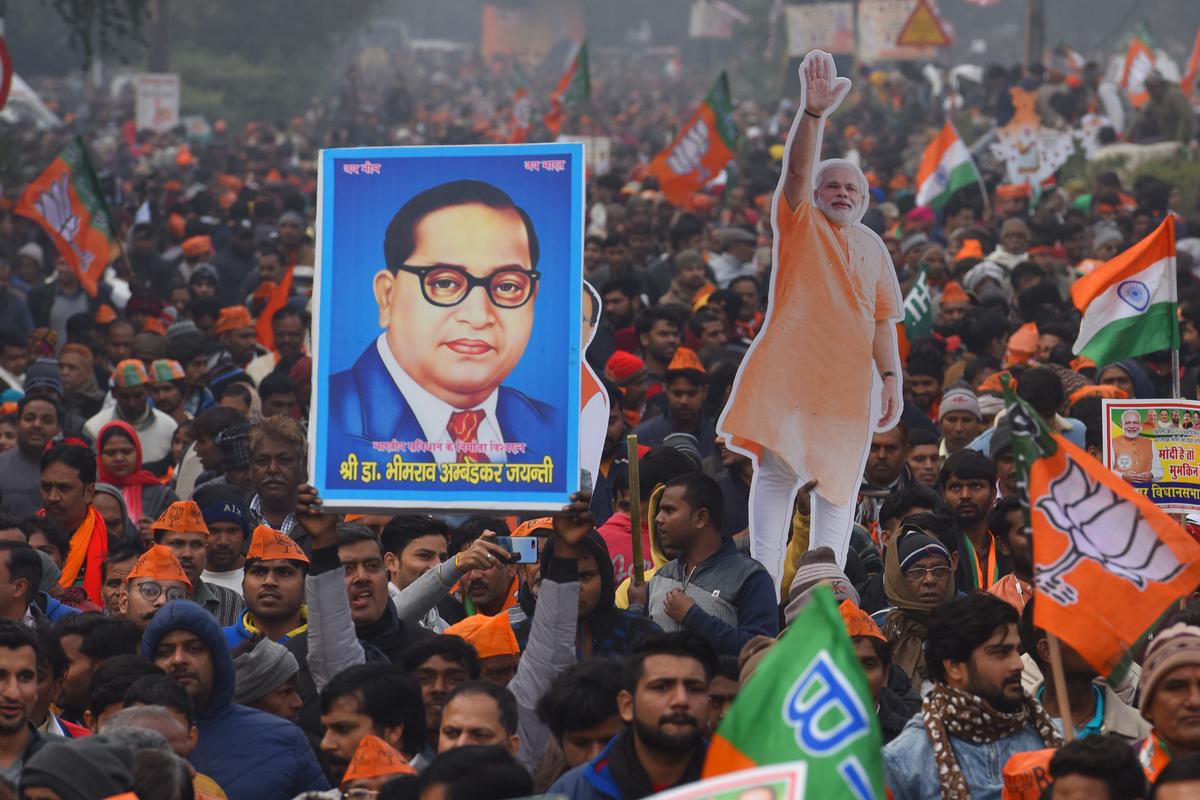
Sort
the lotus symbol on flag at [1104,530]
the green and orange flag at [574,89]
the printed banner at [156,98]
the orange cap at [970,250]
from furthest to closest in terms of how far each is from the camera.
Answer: the printed banner at [156,98]
the green and orange flag at [574,89]
the orange cap at [970,250]
the lotus symbol on flag at [1104,530]

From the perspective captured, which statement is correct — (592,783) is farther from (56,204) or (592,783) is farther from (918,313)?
(56,204)

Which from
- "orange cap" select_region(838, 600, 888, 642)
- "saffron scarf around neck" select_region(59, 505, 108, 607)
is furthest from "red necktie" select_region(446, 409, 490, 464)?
"saffron scarf around neck" select_region(59, 505, 108, 607)

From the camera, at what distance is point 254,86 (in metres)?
49.2

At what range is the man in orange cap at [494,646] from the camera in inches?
256

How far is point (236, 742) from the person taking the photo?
579cm

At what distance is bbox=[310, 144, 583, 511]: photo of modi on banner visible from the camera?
605 cm

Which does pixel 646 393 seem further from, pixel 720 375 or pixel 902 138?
pixel 902 138

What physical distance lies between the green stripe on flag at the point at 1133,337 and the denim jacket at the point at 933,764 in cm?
409

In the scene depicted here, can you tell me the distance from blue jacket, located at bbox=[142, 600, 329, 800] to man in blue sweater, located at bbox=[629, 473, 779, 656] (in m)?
1.24

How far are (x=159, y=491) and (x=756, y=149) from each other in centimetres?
1981

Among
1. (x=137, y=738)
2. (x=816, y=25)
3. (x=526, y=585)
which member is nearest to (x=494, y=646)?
(x=526, y=585)

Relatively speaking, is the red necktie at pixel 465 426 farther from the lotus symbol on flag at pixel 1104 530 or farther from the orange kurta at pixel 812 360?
the lotus symbol on flag at pixel 1104 530

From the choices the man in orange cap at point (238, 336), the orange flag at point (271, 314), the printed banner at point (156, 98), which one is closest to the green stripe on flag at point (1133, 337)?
the man in orange cap at point (238, 336)

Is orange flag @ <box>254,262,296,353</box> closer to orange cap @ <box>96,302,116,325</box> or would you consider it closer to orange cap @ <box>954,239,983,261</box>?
orange cap @ <box>96,302,116,325</box>
